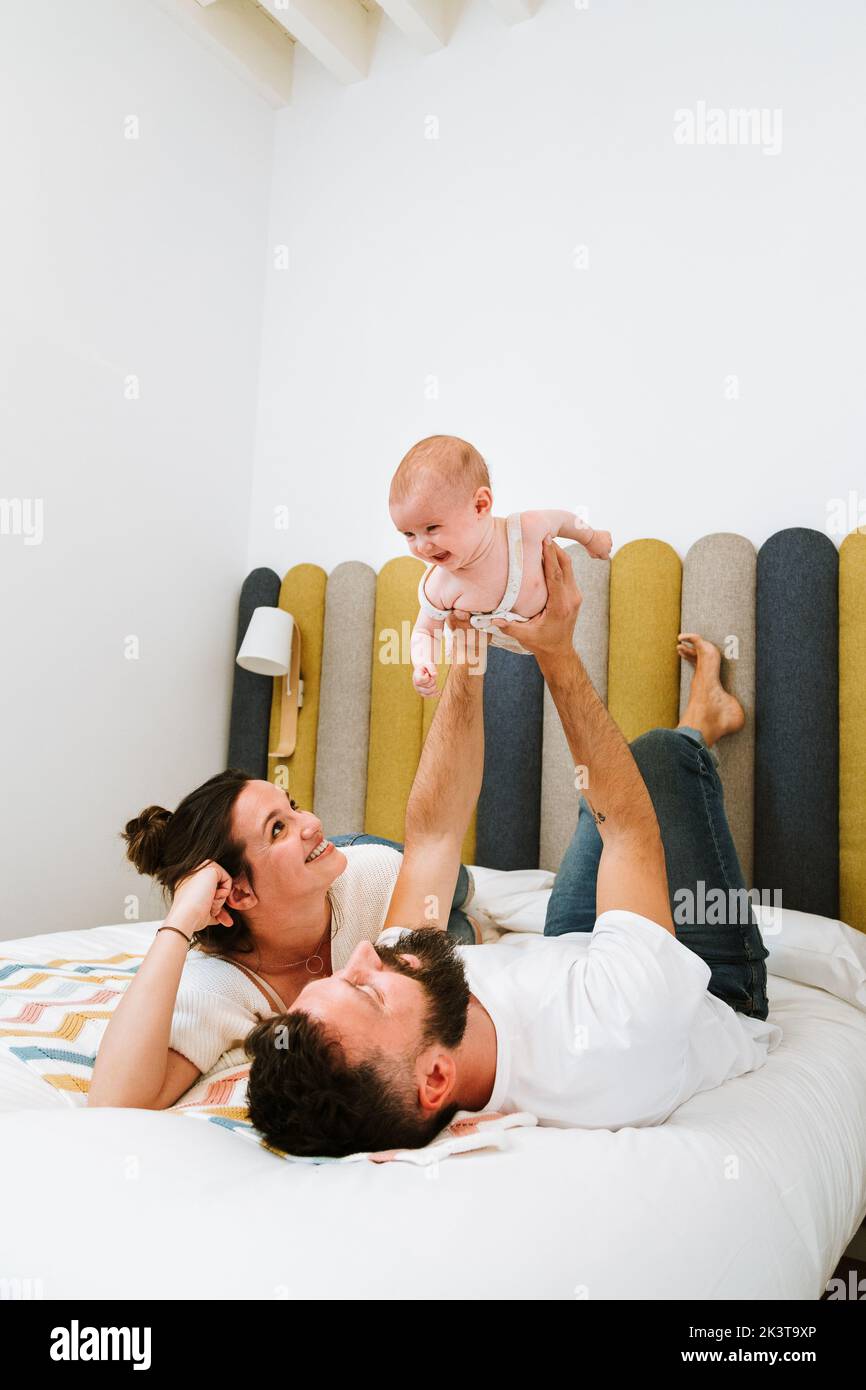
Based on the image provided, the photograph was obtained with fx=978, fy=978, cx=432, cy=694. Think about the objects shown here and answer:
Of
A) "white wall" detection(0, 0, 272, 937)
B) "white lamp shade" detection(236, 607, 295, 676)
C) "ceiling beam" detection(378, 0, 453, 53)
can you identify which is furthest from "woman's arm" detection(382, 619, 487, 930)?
"ceiling beam" detection(378, 0, 453, 53)

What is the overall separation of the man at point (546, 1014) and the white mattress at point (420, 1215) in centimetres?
7

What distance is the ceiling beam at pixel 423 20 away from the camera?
110 inches

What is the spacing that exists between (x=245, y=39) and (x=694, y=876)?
299 cm

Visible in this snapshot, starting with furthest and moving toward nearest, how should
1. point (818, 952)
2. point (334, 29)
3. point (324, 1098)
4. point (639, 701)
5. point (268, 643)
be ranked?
point (334, 29) → point (268, 643) → point (639, 701) → point (818, 952) → point (324, 1098)

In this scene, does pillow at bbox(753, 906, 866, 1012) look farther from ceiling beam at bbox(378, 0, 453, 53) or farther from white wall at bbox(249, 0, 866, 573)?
ceiling beam at bbox(378, 0, 453, 53)

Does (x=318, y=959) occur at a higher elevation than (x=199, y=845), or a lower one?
lower

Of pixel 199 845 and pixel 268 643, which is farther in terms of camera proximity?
pixel 268 643

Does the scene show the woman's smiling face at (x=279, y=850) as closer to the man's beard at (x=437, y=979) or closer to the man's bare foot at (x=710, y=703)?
the man's beard at (x=437, y=979)

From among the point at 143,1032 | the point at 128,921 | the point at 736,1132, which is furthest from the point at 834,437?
the point at 128,921

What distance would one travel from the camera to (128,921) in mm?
2752

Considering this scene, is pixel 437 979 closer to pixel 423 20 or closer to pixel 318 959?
pixel 318 959

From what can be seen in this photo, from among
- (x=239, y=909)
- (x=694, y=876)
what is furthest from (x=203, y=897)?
(x=694, y=876)

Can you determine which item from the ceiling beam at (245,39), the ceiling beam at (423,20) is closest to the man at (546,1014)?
the ceiling beam at (423,20)

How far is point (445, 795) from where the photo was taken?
1.66 meters
